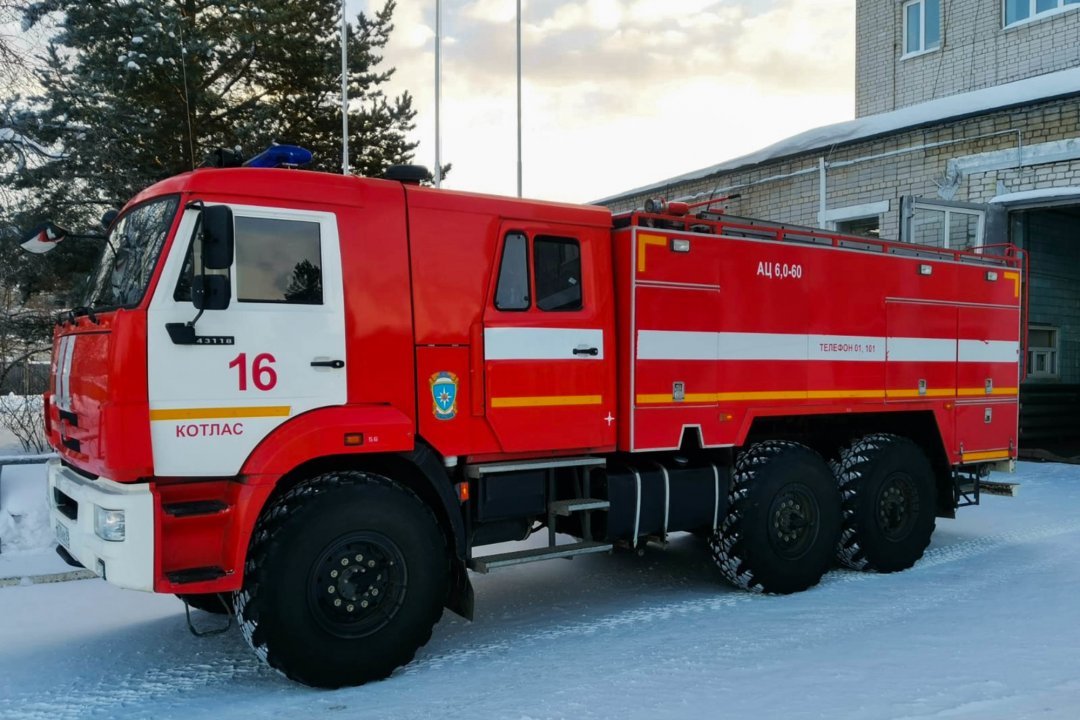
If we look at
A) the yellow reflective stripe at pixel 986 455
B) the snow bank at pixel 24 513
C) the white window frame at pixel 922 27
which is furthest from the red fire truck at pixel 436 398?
the white window frame at pixel 922 27

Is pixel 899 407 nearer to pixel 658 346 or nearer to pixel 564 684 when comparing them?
pixel 658 346

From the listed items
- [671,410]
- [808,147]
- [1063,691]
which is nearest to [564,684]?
[671,410]

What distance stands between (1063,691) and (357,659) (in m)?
3.76

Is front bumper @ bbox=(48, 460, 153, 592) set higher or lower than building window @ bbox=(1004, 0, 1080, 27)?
lower

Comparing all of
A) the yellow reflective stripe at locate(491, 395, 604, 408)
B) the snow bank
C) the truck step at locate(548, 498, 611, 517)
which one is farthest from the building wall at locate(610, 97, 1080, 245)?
the snow bank

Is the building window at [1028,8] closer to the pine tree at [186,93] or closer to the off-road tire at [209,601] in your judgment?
the pine tree at [186,93]

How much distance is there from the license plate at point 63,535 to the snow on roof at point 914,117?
44.3 ft

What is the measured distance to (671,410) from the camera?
→ 6.24m

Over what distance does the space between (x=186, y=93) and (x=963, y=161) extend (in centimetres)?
1243

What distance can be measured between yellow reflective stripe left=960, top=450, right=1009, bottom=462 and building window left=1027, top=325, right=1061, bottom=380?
29.4 feet

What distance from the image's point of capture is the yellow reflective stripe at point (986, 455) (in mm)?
8067

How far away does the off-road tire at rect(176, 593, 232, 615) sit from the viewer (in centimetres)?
551

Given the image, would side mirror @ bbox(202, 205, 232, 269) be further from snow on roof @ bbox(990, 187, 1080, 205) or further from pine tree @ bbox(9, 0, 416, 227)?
snow on roof @ bbox(990, 187, 1080, 205)

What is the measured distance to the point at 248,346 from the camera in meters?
4.71
